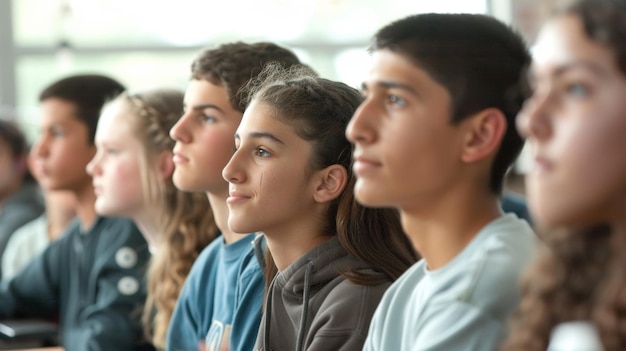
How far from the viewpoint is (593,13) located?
1.01 m

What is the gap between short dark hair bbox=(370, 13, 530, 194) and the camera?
49.0 inches

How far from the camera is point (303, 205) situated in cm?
173

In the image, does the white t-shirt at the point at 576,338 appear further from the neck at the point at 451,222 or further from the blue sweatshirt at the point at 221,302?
the blue sweatshirt at the point at 221,302

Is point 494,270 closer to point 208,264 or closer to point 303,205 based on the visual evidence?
point 303,205

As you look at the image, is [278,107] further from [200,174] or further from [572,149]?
[572,149]

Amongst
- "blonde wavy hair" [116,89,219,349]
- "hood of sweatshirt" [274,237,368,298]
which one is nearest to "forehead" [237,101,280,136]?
"hood of sweatshirt" [274,237,368,298]

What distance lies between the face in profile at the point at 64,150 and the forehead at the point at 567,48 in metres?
2.12

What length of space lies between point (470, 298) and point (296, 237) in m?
0.60

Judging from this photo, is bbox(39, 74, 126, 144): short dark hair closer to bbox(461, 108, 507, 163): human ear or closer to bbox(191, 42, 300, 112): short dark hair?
bbox(191, 42, 300, 112): short dark hair

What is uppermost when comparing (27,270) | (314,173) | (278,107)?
(278,107)

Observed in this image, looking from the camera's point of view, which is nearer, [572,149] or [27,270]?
[572,149]

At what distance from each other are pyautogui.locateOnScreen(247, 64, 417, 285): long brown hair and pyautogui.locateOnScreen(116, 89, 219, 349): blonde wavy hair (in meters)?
0.63

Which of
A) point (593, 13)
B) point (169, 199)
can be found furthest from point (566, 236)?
point (169, 199)

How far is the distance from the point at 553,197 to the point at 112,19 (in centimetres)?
452
